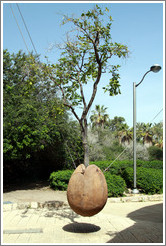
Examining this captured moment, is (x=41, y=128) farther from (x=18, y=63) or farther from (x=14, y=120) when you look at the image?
(x=18, y=63)

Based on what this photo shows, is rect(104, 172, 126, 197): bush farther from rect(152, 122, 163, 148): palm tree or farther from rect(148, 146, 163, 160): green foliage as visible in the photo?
rect(152, 122, 163, 148): palm tree

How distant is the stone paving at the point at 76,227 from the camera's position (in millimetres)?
6289

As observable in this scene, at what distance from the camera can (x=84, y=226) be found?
773cm

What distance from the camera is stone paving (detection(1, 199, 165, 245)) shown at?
20.6 ft

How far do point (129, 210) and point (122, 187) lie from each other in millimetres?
3083

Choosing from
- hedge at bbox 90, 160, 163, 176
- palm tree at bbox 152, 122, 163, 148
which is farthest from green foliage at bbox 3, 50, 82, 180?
palm tree at bbox 152, 122, 163, 148

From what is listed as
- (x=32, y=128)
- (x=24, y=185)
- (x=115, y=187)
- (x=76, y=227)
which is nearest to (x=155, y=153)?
(x=24, y=185)

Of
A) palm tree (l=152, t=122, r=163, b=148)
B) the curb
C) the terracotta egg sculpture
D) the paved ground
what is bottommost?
the curb

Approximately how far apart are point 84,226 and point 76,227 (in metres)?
0.27

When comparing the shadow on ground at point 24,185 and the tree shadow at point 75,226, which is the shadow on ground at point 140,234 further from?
the shadow on ground at point 24,185

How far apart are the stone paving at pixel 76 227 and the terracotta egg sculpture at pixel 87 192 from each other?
3.27 ft

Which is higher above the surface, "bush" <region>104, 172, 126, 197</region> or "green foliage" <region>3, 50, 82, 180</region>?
"green foliage" <region>3, 50, 82, 180</region>

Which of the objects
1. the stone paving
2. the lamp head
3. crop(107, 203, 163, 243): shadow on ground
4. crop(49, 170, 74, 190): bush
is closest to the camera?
crop(107, 203, 163, 243): shadow on ground

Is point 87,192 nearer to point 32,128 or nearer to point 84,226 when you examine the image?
point 84,226
